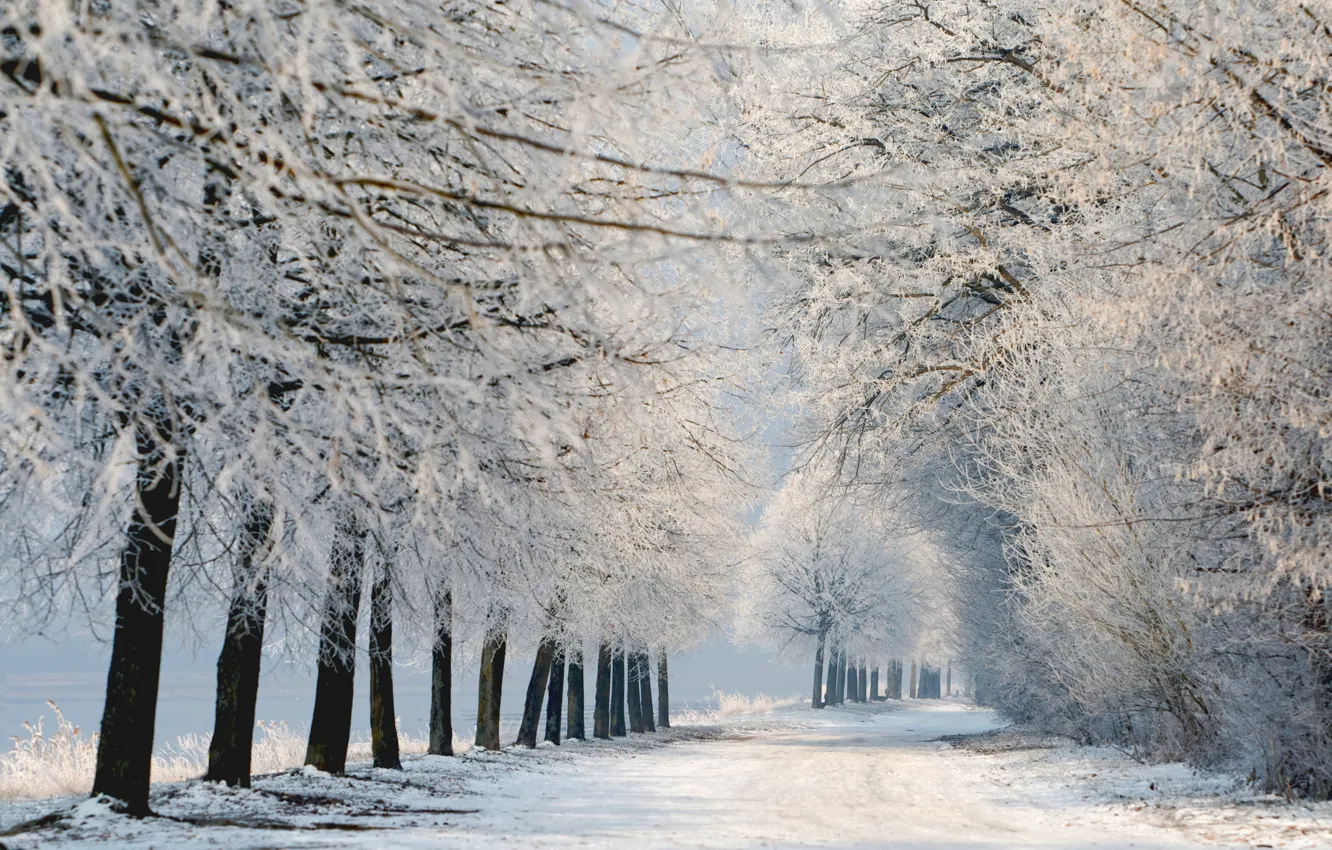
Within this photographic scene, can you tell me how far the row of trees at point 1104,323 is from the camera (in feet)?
24.8

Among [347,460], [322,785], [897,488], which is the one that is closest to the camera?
[347,460]

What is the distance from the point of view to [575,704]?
2711 cm

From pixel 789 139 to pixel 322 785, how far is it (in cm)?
1091

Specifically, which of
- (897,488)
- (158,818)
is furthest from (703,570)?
(158,818)

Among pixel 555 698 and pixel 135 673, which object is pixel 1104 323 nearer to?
pixel 135 673

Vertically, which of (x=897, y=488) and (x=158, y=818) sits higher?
(x=897, y=488)

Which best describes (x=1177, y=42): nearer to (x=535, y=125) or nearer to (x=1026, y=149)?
(x=535, y=125)

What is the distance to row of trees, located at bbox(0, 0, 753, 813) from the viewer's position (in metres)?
3.88

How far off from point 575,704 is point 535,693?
427 cm

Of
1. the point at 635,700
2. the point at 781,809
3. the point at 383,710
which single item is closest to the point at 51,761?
the point at 383,710

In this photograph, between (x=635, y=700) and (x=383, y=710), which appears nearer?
(x=383, y=710)

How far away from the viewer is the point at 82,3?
3.24 metres

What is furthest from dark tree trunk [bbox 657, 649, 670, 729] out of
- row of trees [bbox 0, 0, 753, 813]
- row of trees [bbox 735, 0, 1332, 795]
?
row of trees [bbox 0, 0, 753, 813]

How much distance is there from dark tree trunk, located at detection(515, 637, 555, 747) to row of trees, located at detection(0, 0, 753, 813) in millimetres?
11528
